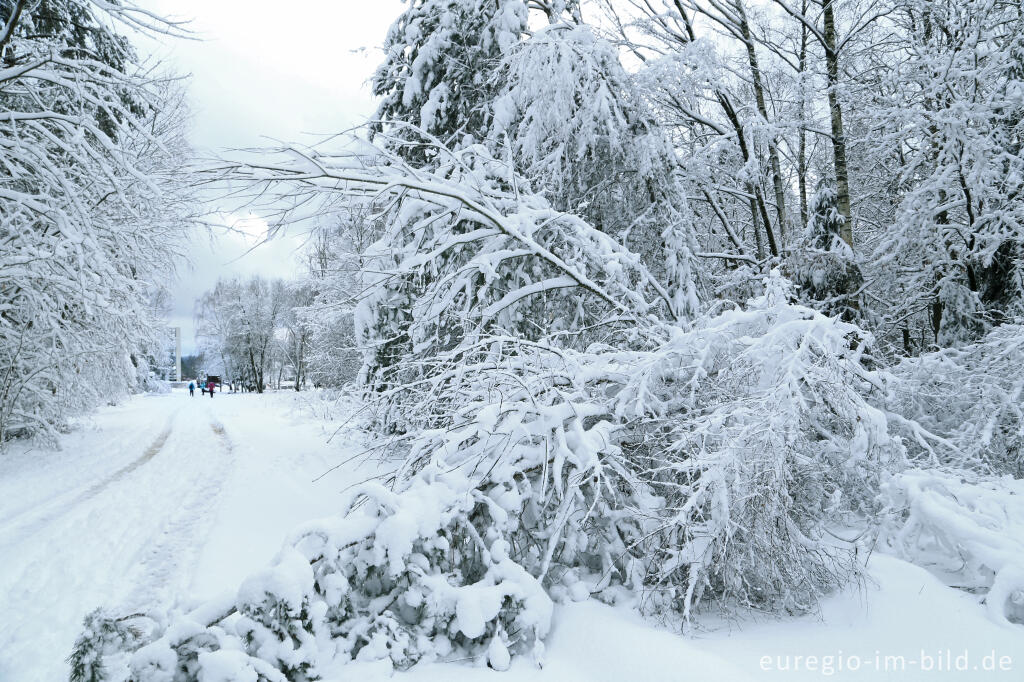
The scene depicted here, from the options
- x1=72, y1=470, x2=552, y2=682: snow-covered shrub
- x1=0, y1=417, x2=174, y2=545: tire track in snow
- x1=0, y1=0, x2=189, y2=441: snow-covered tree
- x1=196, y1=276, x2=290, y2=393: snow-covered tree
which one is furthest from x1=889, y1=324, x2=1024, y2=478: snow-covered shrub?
x1=196, y1=276, x2=290, y2=393: snow-covered tree

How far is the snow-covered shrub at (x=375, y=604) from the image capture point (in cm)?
236

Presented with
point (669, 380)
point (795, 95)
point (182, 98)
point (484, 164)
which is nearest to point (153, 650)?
point (669, 380)

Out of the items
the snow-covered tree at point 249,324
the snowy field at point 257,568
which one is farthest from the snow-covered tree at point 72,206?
the snow-covered tree at point 249,324

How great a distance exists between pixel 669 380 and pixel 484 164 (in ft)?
11.4

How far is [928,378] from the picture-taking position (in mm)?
5070

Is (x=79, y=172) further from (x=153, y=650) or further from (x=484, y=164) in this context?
(x=153, y=650)

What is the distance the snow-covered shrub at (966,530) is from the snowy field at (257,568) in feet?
0.57

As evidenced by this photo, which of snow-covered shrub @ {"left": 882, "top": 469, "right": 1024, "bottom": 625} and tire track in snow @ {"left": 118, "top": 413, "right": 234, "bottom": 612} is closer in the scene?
snow-covered shrub @ {"left": 882, "top": 469, "right": 1024, "bottom": 625}

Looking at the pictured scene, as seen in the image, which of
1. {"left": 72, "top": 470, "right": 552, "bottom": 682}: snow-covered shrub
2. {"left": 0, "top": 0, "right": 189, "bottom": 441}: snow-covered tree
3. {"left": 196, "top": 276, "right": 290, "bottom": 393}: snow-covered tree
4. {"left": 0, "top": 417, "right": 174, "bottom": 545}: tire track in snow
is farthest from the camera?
{"left": 196, "top": 276, "right": 290, "bottom": 393}: snow-covered tree

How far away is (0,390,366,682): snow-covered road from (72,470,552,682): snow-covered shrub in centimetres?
93

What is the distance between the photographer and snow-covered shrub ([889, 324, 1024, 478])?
4.41 metres

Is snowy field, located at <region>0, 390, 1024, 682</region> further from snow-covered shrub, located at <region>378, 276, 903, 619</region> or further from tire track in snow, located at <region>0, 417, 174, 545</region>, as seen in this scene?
snow-covered shrub, located at <region>378, 276, 903, 619</region>

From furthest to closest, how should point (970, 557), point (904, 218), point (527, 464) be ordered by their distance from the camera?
point (904, 218)
point (527, 464)
point (970, 557)

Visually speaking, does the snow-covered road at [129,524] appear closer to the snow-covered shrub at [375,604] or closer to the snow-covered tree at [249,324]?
the snow-covered shrub at [375,604]
